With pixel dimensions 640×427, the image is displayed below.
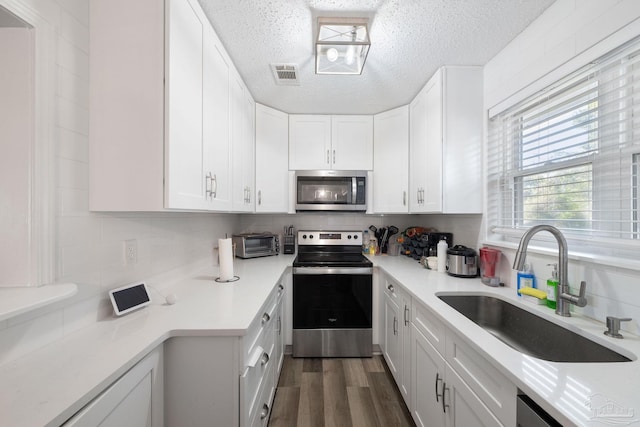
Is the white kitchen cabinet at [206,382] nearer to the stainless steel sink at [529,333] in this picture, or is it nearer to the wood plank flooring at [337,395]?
the wood plank flooring at [337,395]

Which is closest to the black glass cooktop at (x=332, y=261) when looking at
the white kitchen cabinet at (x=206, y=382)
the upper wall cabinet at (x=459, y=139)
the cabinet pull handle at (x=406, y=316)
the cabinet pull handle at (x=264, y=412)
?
the cabinet pull handle at (x=406, y=316)

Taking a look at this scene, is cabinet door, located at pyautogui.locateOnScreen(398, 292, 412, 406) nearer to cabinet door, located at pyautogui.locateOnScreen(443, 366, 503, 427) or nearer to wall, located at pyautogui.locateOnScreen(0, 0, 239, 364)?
cabinet door, located at pyautogui.locateOnScreen(443, 366, 503, 427)

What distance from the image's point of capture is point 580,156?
117 centimetres

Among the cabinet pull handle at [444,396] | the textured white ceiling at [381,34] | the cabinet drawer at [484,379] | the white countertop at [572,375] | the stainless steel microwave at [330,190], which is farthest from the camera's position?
the stainless steel microwave at [330,190]

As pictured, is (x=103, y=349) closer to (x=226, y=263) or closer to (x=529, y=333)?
(x=226, y=263)

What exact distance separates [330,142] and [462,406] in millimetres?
2268

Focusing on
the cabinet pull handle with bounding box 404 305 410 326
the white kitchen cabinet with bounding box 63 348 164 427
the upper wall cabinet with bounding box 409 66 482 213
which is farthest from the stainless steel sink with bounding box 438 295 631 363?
the white kitchen cabinet with bounding box 63 348 164 427

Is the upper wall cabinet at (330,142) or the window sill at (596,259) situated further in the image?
the upper wall cabinet at (330,142)

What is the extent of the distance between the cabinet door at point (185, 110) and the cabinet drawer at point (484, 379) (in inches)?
53.0

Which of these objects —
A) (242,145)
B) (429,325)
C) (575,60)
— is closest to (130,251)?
(242,145)

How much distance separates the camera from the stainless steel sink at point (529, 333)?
0.95 meters

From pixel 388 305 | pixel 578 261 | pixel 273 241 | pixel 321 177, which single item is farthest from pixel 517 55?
pixel 273 241

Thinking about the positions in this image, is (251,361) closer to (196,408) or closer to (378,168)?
(196,408)

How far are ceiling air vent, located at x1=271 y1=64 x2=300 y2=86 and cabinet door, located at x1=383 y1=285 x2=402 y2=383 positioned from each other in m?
1.90
